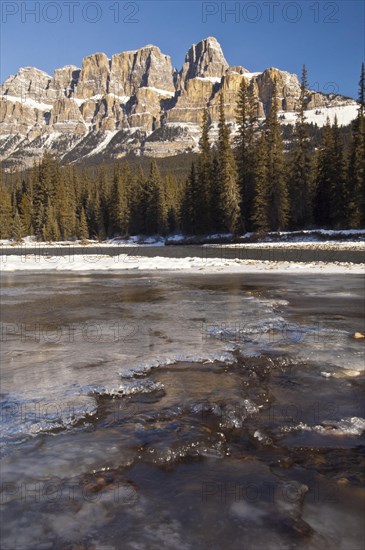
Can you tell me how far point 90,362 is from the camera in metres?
6.35

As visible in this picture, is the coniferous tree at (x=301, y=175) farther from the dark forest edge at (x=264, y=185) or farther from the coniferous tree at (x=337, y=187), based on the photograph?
the coniferous tree at (x=337, y=187)

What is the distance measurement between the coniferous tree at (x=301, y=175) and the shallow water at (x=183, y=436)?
4226cm

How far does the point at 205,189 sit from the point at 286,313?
49828mm

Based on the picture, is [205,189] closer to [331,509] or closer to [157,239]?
[157,239]

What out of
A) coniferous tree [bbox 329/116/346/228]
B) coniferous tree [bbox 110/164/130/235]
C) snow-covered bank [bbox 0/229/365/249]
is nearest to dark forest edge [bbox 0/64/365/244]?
coniferous tree [bbox 329/116/346/228]

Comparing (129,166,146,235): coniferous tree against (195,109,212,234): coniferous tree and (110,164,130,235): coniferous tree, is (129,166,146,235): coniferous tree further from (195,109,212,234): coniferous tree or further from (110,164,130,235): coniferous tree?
(195,109,212,234): coniferous tree

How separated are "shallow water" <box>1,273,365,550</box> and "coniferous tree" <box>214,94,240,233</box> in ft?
135

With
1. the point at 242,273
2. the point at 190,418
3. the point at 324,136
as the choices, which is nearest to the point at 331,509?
the point at 190,418

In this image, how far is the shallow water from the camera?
2721 millimetres

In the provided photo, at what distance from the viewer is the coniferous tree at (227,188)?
4908 cm

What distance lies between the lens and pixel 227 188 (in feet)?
163

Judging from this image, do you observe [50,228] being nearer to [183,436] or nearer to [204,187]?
[204,187]

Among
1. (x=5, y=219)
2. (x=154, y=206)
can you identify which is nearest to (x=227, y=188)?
(x=154, y=206)

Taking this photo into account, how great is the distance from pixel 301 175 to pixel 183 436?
163 ft
